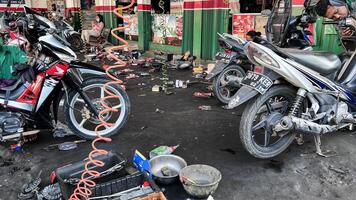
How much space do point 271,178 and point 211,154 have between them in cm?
69

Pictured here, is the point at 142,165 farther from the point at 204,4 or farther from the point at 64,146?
the point at 204,4

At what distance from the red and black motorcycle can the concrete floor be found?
288 millimetres

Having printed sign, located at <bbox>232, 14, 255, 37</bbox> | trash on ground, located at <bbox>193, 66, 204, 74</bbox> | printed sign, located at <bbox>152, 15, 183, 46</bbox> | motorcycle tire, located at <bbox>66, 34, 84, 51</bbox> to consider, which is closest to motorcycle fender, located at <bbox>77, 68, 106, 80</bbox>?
motorcycle tire, located at <bbox>66, 34, 84, 51</bbox>

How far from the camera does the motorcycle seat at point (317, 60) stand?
285cm

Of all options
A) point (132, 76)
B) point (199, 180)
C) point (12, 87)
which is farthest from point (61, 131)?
point (132, 76)

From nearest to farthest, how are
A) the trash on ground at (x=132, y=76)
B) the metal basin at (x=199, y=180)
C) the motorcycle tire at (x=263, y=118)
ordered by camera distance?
1. the metal basin at (x=199, y=180)
2. the motorcycle tire at (x=263, y=118)
3. the trash on ground at (x=132, y=76)

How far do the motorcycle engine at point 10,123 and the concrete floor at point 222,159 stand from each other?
0.80 feet

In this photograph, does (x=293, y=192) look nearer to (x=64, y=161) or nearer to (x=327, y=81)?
(x=327, y=81)

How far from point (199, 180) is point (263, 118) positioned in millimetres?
977

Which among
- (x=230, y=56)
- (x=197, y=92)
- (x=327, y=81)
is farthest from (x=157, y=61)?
(x=327, y=81)

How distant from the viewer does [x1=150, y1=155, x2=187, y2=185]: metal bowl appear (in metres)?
2.67

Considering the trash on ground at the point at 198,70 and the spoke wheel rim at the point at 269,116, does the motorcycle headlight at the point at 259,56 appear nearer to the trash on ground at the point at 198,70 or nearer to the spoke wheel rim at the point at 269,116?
the spoke wheel rim at the point at 269,116

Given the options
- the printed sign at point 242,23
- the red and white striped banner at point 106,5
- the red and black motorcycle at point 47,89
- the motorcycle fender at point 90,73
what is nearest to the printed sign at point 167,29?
the printed sign at point 242,23

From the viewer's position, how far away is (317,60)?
291cm
